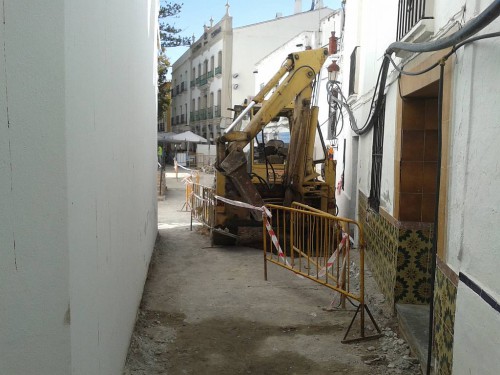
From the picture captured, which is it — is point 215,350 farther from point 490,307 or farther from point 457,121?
point 457,121

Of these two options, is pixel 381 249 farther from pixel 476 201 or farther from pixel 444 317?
pixel 476 201

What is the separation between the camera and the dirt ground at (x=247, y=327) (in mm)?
4262

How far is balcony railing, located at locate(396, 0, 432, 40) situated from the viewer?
14.7 feet

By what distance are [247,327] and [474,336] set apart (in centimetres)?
276

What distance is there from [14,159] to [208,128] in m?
36.2

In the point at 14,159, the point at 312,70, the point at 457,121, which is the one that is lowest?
the point at 14,159

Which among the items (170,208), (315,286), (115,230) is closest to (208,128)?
(170,208)

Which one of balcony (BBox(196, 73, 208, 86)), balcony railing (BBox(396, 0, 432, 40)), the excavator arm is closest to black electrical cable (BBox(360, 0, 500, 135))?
balcony railing (BBox(396, 0, 432, 40))

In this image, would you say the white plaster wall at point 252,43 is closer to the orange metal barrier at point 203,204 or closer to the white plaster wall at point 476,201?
the orange metal barrier at point 203,204

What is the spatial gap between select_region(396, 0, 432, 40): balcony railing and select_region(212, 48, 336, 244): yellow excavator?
131 inches

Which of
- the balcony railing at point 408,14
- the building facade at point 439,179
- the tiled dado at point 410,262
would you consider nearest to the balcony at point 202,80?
the building facade at point 439,179

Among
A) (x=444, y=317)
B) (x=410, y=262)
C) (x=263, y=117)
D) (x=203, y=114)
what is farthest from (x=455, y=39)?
(x=203, y=114)

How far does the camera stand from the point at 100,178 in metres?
2.79

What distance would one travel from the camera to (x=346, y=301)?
234 inches
